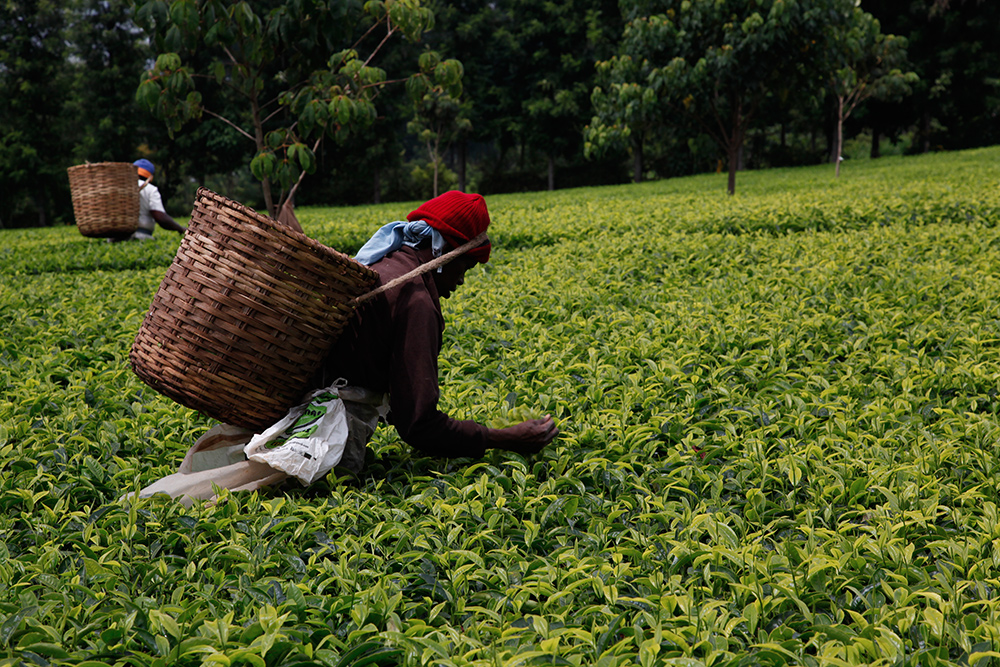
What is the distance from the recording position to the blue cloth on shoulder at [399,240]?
2551mm

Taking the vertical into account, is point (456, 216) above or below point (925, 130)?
below

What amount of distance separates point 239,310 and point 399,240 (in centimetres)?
65

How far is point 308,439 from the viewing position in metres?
2.34

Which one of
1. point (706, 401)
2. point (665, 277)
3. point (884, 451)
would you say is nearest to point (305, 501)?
point (706, 401)

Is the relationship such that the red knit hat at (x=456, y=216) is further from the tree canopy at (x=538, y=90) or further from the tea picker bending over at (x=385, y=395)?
the tree canopy at (x=538, y=90)

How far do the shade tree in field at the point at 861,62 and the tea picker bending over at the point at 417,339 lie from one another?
1355 cm

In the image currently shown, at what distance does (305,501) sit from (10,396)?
209 cm

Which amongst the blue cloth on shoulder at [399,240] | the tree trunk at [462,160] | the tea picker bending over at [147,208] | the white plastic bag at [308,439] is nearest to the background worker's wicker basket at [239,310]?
the white plastic bag at [308,439]

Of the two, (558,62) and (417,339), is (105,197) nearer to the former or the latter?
(417,339)

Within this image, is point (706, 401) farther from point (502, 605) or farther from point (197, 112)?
point (197, 112)

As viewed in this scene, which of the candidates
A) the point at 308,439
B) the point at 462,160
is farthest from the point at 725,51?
the point at 462,160

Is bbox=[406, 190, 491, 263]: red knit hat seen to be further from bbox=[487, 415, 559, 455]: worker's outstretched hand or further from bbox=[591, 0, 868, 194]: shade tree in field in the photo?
bbox=[591, 0, 868, 194]: shade tree in field

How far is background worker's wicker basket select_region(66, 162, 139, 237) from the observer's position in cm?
876

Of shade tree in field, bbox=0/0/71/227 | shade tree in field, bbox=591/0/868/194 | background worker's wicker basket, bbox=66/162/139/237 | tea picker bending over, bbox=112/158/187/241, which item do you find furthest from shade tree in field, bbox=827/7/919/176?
shade tree in field, bbox=0/0/71/227
